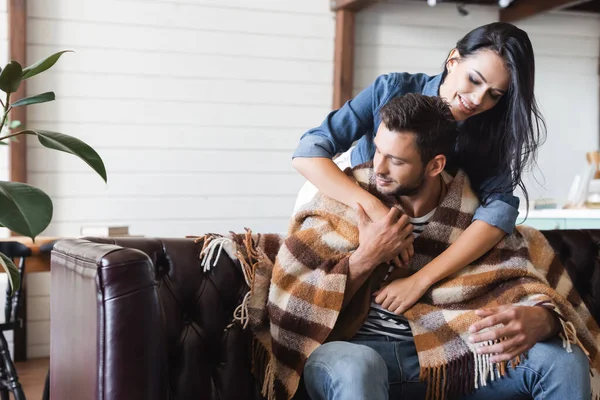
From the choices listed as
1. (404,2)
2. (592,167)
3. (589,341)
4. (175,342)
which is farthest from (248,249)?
(404,2)

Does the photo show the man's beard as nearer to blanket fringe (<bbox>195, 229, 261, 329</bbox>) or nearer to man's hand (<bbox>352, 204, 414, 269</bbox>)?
man's hand (<bbox>352, 204, 414, 269</bbox>)

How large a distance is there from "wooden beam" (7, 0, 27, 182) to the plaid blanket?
8.93 ft

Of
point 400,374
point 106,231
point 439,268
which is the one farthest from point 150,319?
point 106,231

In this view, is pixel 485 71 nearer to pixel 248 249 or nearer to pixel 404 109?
pixel 404 109

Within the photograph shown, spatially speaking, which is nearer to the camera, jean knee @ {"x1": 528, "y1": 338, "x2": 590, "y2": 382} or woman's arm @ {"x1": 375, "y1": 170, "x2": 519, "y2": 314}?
jean knee @ {"x1": 528, "y1": 338, "x2": 590, "y2": 382}

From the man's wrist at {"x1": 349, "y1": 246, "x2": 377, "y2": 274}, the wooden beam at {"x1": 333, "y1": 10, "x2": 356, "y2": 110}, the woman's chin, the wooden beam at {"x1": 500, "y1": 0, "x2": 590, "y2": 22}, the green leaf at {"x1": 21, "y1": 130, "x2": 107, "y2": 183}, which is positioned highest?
the wooden beam at {"x1": 500, "y1": 0, "x2": 590, "y2": 22}

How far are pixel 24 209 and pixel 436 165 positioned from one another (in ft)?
3.50

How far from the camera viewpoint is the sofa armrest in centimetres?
138

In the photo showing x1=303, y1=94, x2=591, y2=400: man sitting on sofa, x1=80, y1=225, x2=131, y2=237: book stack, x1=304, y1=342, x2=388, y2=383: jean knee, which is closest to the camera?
x1=304, y1=342, x2=388, y2=383: jean knee

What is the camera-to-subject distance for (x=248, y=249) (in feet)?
6.28

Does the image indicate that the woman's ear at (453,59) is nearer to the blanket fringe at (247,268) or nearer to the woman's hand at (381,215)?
the woman's hand at (381,215)

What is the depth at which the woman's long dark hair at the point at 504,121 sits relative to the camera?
1.91m

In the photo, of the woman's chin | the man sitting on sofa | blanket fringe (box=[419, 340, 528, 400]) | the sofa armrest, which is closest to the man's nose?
the man sitting on sofa

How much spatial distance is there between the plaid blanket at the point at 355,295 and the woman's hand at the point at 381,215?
0.04 metres
